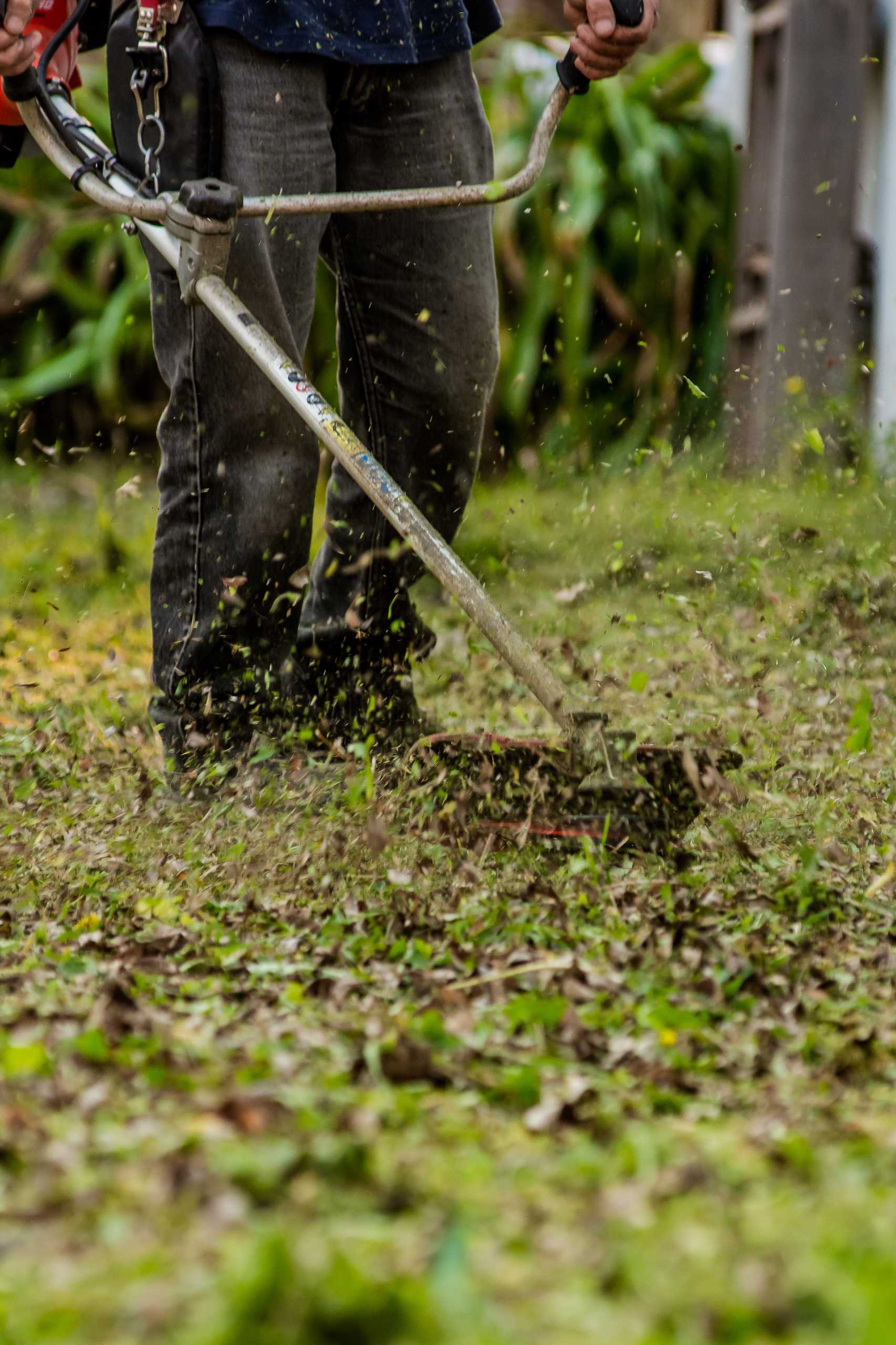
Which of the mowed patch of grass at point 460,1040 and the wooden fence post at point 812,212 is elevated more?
the wooden fence post at point 812,212

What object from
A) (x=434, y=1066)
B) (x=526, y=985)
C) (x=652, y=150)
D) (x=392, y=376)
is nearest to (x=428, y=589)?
(x=392, y=376)

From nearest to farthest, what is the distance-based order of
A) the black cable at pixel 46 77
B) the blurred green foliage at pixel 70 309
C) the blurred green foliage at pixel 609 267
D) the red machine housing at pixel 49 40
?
the black cable at pixel 46 77 → the red machine housing at pixel 49 40 → the blurred green foliage at pixel 609 267 → the blurred green foliage at pixel 70 309

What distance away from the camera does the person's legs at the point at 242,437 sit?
2408mm

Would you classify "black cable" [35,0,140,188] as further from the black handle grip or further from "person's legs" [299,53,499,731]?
the black handle grip

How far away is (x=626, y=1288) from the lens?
109 centimetres

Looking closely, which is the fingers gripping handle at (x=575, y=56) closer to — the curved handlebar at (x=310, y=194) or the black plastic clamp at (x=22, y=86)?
the curved handlebar at (x=310, y=194)

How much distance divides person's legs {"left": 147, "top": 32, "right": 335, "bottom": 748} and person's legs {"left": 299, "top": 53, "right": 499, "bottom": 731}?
0.14 m

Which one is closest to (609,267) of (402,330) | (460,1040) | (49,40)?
(402,330)

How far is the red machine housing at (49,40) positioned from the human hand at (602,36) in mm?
841

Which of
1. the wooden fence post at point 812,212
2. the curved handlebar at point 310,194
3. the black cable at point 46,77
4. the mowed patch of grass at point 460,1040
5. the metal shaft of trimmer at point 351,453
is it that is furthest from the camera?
the wooden fence post at point 812,212

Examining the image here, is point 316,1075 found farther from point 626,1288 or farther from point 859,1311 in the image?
point 859,1311

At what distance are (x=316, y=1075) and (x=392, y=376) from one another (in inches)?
Answer: 61.9

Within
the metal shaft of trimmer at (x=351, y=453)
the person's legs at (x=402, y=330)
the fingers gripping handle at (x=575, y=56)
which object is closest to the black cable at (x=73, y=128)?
the metal shaft of trimmer at (x=351, y=453)

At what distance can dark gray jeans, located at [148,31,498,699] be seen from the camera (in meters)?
2.45
